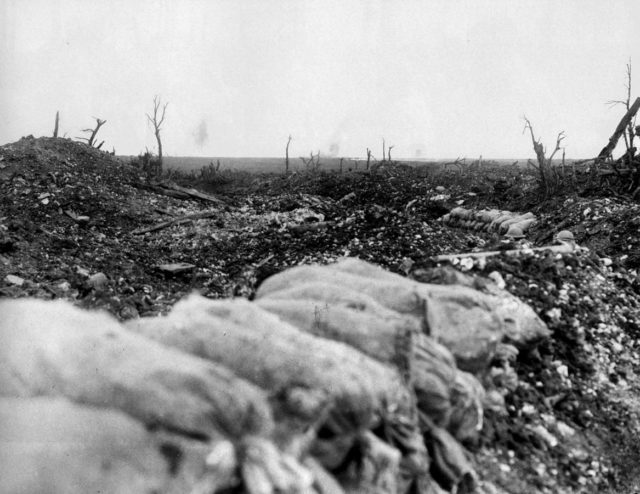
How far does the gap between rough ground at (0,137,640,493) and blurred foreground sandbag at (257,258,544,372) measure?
31 centimetres

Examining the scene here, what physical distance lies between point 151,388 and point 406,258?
4446mm

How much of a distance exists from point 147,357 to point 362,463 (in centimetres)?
98

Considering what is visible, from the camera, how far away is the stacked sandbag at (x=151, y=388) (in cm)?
184

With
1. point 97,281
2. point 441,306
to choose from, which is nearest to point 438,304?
point 441,306

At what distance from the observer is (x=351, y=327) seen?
8.68 feet

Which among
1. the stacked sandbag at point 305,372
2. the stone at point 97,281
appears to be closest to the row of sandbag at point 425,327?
the stacked sandbag at point 305,372

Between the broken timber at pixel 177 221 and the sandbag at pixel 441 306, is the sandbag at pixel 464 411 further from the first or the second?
the broken timber at pixel 177 221

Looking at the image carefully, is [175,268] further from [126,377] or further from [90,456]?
[90,456]

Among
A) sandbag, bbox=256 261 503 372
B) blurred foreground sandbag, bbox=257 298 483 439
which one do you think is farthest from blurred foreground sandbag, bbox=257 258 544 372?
blurred foreground sandbag, bbox=257 298 483 439

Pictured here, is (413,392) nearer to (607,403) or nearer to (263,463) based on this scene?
(263,463)

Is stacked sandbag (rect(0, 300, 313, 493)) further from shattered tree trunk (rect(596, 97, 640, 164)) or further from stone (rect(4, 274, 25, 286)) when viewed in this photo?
shattered tree trunk (rect(596, 97, 640, 164))

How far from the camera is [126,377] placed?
197 cm

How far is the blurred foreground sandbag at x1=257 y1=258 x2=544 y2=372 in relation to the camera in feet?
9.64

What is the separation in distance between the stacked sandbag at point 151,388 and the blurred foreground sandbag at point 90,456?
0.07ft
